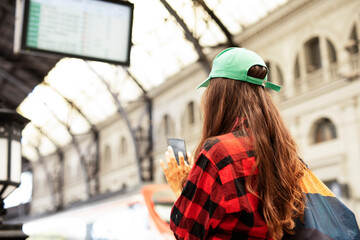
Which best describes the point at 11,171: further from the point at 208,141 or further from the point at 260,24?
the point at 260,24

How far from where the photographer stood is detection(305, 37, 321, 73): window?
1516 cm

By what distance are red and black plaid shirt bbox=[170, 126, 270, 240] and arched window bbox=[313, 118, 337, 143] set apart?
13.5 m

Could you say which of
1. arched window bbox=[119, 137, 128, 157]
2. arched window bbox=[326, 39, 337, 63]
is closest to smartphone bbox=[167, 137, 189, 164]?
arched window bbox=[326, 39, 337, 63]

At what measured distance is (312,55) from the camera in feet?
50.4

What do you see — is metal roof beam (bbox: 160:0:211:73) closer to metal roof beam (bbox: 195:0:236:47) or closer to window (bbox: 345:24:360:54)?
metal roof beam (bbox: 195:0:236:47)

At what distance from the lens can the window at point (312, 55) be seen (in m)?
15.2

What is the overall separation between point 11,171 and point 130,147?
72.3 ft

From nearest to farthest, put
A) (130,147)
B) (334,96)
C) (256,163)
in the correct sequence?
(256,163)
(334,96)
(130,147)

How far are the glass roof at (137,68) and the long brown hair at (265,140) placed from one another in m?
12.3

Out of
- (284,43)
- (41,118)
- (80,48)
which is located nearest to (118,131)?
(41,118)

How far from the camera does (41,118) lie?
3164cm

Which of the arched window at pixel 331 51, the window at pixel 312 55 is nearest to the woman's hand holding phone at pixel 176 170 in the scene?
the arched window at pixel 331 51

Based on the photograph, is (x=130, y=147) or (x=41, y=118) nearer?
(x=130, y=147)

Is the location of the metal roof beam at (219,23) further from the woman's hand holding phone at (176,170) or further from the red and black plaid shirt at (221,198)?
the red and black plaid shirt at (221,198)
